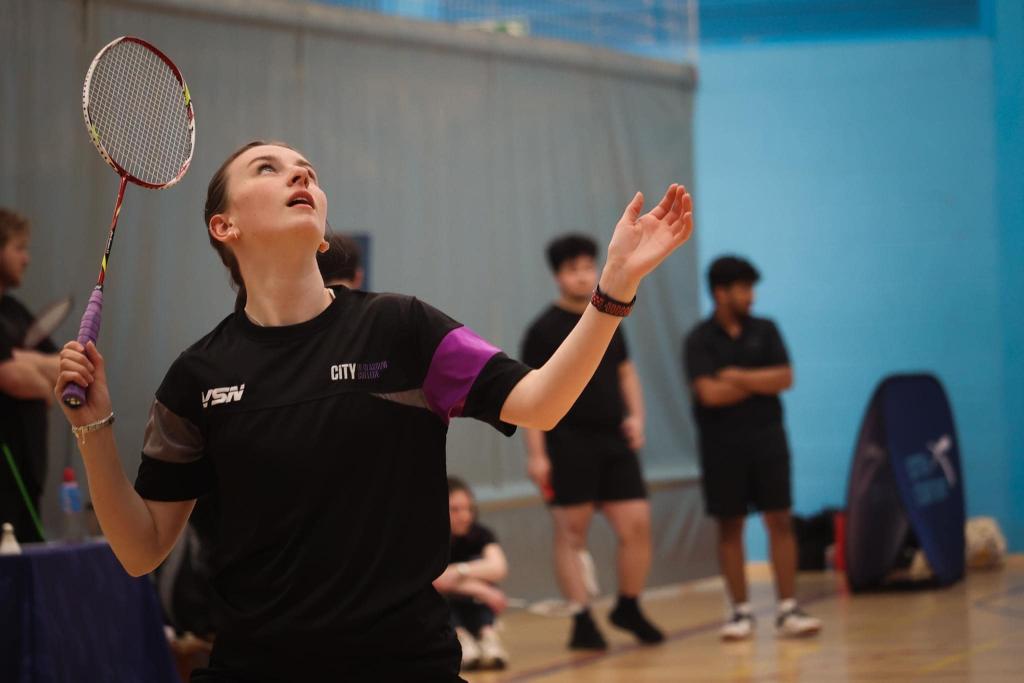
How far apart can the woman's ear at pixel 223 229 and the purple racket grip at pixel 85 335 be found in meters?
0.24

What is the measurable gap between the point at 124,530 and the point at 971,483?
8.16m

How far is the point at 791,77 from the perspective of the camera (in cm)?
1012

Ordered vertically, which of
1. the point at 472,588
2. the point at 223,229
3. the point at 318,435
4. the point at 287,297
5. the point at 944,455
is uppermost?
the point at 223,229

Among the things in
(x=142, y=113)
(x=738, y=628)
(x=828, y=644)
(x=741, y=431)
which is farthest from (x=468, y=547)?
(x=142, y=113)

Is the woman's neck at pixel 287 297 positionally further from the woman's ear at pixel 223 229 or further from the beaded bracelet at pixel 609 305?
the beaded bracelet at pixel 609 305

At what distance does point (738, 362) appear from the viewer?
7.30m

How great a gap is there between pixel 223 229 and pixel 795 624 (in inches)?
195

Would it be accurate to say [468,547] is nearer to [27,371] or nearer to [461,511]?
[461,511]

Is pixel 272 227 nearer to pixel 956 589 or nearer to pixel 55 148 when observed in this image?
pixel 55 148

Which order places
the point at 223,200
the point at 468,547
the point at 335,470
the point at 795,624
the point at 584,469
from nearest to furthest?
the point at 335,470, the point at 223,200, the point at 468,547, the point at 584,469, the point at 795,624

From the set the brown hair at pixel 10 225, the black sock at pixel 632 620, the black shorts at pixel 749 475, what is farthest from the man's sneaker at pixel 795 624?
the brown hair at pixel 10 225

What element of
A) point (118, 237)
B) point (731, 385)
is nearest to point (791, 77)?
Answer: point (731, 385)

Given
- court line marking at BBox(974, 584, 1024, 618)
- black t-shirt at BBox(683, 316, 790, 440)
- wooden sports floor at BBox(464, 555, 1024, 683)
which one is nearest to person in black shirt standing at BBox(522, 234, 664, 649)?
wooden sports floor at BBox(464, 555, 1024, 683)

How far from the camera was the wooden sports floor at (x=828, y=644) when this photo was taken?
5.91 m
